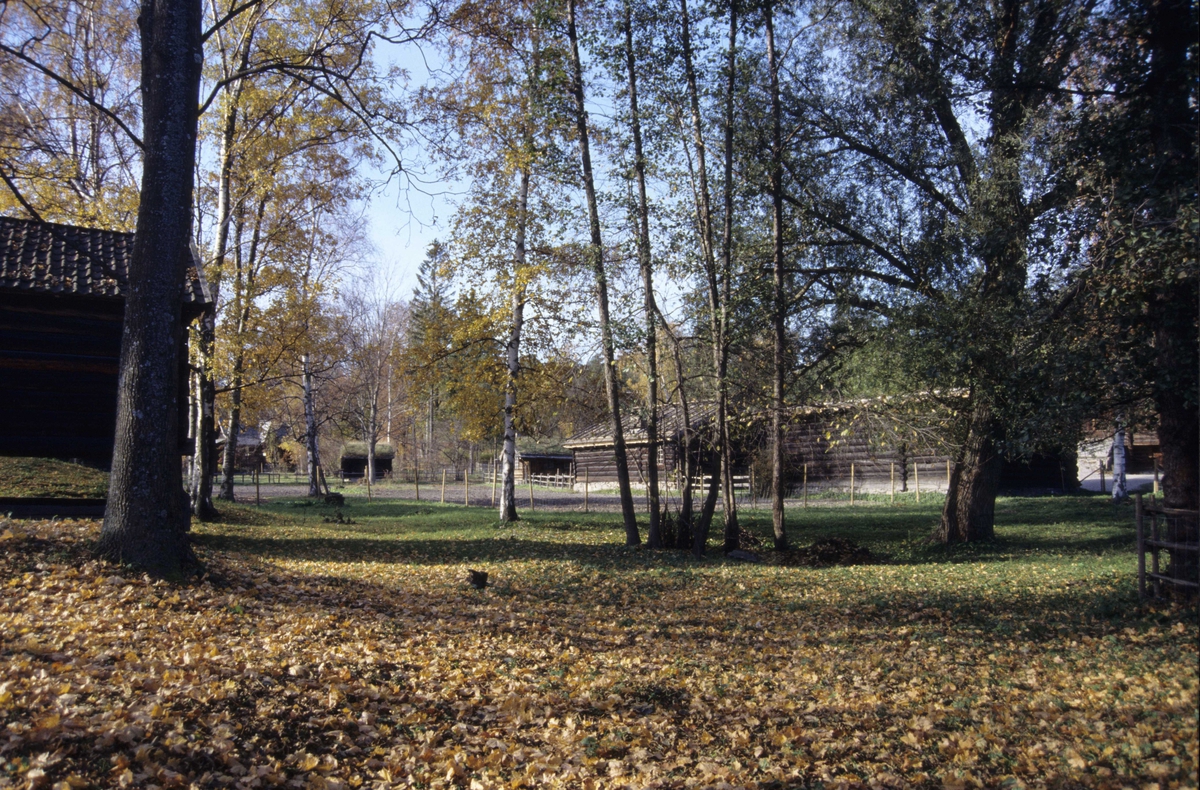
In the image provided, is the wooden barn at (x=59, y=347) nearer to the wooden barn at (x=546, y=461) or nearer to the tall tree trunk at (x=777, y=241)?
the tall tree trunk at (x=777, y=241)

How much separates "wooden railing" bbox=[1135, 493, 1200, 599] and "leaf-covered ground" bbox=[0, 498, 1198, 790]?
344 millimetres

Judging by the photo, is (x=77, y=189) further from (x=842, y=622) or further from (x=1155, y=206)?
(x=1155, y=206)

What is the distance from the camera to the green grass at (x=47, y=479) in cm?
1381

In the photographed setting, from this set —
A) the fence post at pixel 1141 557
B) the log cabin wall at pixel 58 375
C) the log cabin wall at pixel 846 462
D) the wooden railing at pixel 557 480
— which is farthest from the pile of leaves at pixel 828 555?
the wooden railing at pixel 557 480

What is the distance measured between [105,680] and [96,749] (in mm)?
1083

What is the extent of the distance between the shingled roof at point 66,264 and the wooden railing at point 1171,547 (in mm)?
14740

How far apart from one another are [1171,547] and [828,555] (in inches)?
293

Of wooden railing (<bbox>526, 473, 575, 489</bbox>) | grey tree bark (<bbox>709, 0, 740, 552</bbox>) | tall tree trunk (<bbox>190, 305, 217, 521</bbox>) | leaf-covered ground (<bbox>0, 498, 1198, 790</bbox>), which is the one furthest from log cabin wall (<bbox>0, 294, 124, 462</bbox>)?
wooden railing (<bbox>526, 473, 575, 489</bbox>)

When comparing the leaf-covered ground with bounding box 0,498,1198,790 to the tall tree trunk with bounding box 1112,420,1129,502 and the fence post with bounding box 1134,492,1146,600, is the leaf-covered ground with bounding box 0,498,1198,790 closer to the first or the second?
the fence post with bounding box 1134,492,1146,600

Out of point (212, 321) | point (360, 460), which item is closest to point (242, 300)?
point (212, 321)

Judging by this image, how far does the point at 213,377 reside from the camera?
18672mm

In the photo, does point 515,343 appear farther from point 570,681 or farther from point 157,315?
point 570,681

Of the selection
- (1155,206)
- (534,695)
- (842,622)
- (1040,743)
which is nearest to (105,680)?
(534,695)

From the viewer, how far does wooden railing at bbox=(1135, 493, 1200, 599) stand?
789cm
